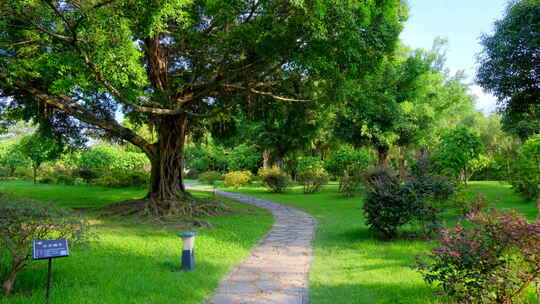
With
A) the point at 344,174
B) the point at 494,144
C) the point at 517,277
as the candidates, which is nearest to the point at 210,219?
the point at 517,277

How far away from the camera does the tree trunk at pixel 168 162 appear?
36.9ft

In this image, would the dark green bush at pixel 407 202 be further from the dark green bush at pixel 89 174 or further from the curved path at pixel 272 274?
the dark green bush at pixel 89 174

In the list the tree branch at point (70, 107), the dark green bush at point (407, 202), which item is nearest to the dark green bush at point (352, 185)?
the dark green bush at point (407, 202)

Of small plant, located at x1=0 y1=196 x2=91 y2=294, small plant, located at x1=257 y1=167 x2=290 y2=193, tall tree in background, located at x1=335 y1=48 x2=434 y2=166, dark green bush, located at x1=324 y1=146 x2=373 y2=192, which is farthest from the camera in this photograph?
small plant, located at x1=257 y1=167 x2=290 y2=193

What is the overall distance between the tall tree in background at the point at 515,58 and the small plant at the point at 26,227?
47.9ft

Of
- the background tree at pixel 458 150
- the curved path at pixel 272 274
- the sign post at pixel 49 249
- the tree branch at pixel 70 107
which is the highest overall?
the tree branch at pixel 70 107

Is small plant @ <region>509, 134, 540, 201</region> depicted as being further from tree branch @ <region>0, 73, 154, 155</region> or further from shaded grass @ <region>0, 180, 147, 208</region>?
shaded grass @ <region>0, 180, 147, 208</region>

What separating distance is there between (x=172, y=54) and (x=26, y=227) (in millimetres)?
8866

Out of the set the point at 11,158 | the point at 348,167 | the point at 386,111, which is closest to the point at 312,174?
the point at 348,167

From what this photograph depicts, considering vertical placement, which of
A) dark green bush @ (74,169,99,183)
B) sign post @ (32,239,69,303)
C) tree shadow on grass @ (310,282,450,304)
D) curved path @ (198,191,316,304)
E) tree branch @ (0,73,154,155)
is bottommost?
curved path @ (198,191,316,304)

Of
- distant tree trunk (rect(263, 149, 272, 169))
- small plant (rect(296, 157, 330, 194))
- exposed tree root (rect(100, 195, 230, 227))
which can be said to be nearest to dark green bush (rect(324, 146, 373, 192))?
small plant (rect(296, 157, 330, 194))

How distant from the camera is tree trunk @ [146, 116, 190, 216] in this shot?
442 inches

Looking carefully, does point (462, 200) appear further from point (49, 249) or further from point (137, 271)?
point (49, 249)

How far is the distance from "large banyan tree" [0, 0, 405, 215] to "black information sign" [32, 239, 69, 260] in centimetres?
377
